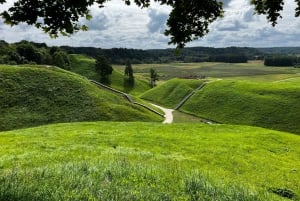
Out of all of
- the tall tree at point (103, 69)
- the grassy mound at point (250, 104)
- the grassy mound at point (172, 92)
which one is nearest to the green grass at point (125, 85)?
the tall tree at point (103, 69)

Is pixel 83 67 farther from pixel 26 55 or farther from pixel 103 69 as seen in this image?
pixel 26 55

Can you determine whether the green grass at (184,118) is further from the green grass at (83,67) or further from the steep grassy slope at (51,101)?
the green grass at (83,67)

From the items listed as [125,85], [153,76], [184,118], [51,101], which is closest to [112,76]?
[125,85]

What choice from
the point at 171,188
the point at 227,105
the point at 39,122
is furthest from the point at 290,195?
the point at 227,105

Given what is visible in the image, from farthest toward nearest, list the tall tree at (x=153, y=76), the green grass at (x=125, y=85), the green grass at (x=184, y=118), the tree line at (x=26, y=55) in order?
the tall tree at (x=153, y=76)
the green grass at (x=125, y=85)
the tree line at (x=26, y=55)
the green grass at (x=184, y=118)

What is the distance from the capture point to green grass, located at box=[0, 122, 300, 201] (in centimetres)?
980

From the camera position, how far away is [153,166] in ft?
49.2

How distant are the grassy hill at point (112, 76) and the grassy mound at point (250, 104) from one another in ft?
185

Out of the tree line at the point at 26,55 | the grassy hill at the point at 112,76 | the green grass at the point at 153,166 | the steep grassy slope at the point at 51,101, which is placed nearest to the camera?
the green grass at the point at 153,166

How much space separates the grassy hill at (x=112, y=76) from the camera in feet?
536

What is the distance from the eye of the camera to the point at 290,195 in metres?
18.4

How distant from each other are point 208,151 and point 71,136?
41.9 ft

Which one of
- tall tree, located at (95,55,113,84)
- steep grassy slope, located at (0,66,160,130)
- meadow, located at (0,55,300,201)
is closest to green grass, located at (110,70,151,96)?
tall tree, located at (95,55,113,84)

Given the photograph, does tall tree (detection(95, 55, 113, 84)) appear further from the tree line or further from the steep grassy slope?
the steep grassy slope
